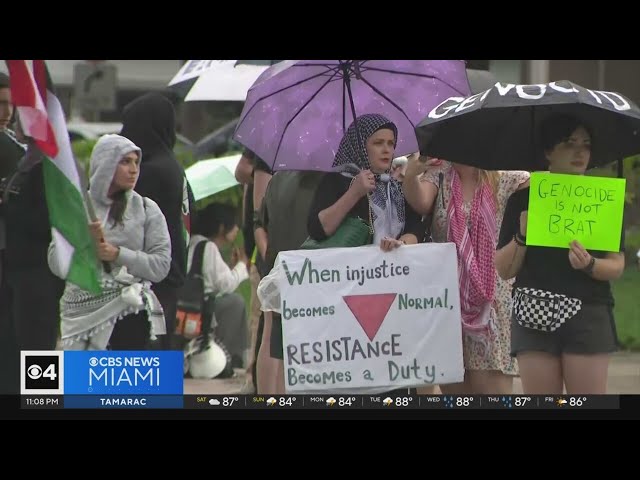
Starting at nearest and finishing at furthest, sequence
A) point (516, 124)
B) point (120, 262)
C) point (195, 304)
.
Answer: point (516, 124) → point (120, 262) → point (195, 304)

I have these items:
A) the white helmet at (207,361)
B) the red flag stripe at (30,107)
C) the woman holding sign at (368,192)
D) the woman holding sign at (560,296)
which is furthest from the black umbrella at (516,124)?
the red flag stripe at (30,107)

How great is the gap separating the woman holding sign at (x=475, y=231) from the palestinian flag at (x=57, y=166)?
1.38m

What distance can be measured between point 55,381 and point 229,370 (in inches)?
35.6

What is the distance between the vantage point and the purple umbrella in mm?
5945

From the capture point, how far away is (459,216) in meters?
5.84

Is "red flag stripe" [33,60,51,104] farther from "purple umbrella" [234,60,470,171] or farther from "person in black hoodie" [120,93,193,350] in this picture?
"purple umbrella" [234,60,470,171]

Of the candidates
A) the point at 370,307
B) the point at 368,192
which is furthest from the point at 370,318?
the point at 368,192

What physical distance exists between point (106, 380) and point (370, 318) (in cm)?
115

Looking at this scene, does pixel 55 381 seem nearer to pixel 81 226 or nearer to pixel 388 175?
pixel 81 226

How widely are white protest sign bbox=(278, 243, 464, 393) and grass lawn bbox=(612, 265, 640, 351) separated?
652 millimetres

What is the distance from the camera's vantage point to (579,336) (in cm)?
566

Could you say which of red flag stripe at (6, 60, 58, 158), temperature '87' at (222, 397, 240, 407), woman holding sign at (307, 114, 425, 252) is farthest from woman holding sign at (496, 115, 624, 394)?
red flag stripe at (6, 60, 58, 158)

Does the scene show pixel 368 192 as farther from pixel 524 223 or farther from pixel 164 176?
pixel 164 176
